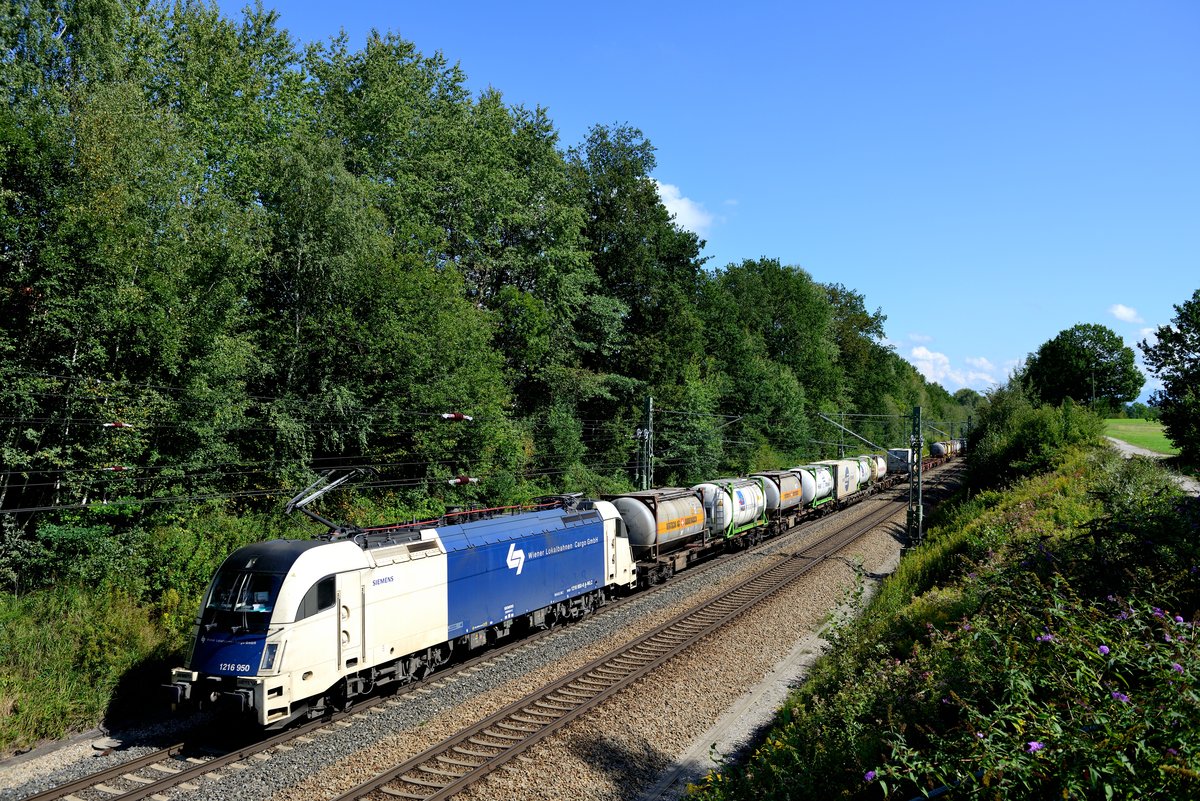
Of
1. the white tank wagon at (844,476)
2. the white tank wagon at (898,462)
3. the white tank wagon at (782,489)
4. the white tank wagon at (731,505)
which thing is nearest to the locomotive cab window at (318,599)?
the white tank wagon at (731,505)

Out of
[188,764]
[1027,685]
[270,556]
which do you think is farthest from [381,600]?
[1027,685]

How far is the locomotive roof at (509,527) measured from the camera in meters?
16.3

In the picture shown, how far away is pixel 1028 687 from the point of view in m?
6.24

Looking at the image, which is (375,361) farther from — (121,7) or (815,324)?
(815,324)

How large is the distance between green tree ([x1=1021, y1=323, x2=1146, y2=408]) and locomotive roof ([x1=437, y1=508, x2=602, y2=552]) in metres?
67.2

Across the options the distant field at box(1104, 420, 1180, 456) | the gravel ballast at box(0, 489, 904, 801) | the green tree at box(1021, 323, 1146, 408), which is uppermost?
the green tree at box(1021, 323, 1146, 408)

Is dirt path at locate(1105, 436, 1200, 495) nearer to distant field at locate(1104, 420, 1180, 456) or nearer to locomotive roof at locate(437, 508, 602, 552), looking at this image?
distant field at locate(1104, 420, 1180, 456)

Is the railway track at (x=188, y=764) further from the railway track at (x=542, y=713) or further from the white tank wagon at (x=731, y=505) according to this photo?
the white tank wagon at (x=731, y=505)

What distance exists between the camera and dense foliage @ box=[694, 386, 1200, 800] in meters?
5.38

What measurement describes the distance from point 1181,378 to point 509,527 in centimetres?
2012

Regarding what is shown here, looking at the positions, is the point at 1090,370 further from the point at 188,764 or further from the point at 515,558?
the point at 188,764

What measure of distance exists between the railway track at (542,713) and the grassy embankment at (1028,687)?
378 cm

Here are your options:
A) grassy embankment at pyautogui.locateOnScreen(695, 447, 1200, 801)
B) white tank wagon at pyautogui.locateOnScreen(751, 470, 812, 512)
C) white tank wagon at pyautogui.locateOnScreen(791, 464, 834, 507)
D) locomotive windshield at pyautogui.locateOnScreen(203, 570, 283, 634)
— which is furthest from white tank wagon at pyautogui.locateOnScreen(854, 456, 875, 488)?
locomotive windshield at pyautogui.locateOnScreen(203, 570, 283, 634)

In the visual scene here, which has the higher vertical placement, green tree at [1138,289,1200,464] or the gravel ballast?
green tree at [1138,289,1200,464]
